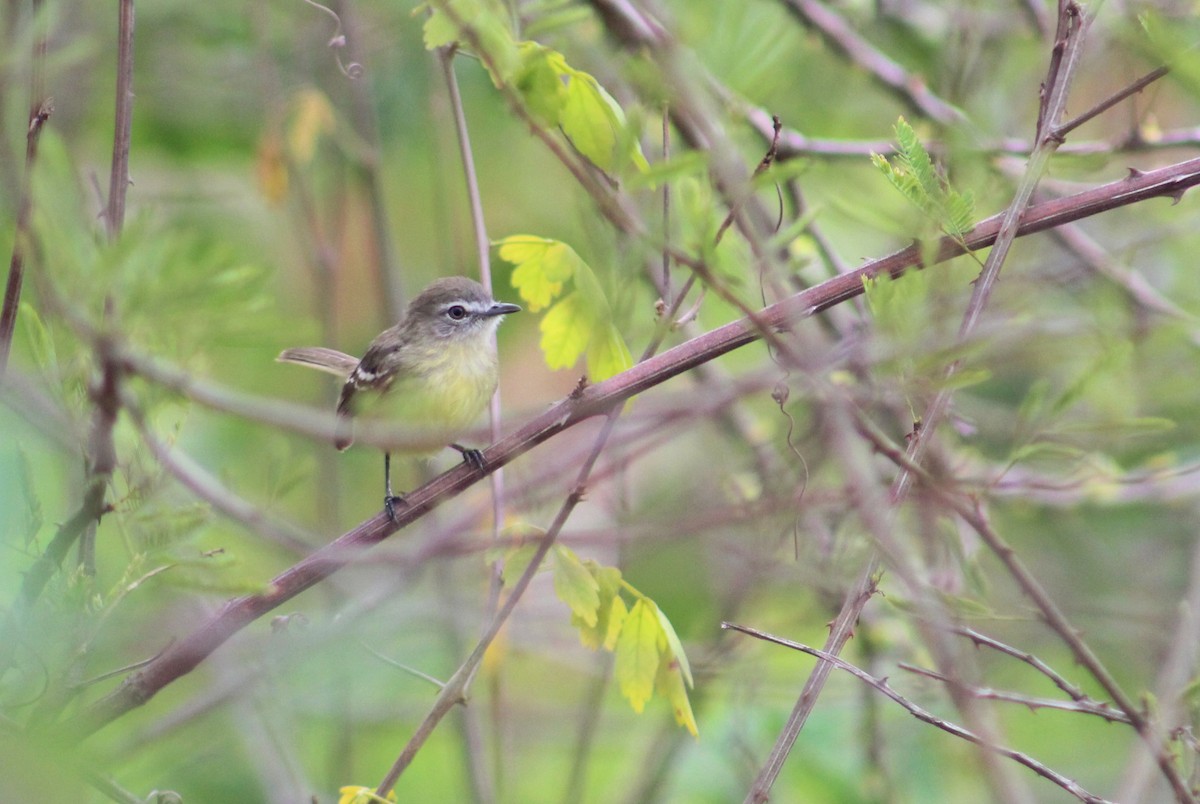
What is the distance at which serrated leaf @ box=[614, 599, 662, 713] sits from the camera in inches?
92.7

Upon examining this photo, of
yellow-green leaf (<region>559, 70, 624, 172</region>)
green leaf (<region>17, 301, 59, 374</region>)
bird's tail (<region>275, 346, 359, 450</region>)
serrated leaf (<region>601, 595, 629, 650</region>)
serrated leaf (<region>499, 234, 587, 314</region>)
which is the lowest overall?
serrated leaf (<region>601, 595, 629, 650</region>)

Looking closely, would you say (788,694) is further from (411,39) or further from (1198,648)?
(411,39)

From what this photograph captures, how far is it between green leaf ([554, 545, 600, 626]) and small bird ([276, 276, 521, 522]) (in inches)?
59.5

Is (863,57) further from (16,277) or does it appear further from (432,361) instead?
(16,277)

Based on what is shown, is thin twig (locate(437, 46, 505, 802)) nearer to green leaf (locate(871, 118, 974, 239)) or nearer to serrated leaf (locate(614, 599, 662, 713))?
serrated leaf (locate(614, 599, 662, 713))

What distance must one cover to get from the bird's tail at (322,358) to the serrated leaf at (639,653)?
2.65 m

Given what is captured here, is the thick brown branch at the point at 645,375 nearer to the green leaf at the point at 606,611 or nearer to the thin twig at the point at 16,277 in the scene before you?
the green leaf at the point at 606,611

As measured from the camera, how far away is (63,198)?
59.8 inches

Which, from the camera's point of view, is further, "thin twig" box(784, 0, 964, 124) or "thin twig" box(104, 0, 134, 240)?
"thin twig" box(784, 0, 964, 124)

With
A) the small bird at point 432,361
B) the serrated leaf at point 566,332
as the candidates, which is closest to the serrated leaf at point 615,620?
the serrated leaf at point 566,332

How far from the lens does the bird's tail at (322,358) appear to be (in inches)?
187

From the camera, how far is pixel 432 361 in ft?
14.2

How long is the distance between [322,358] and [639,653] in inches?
108

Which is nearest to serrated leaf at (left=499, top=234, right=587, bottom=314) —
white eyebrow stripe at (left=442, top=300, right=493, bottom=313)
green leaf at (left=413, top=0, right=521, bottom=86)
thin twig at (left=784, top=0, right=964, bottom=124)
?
green leaf at (left=413, top=0, right=521, bottom=86)
